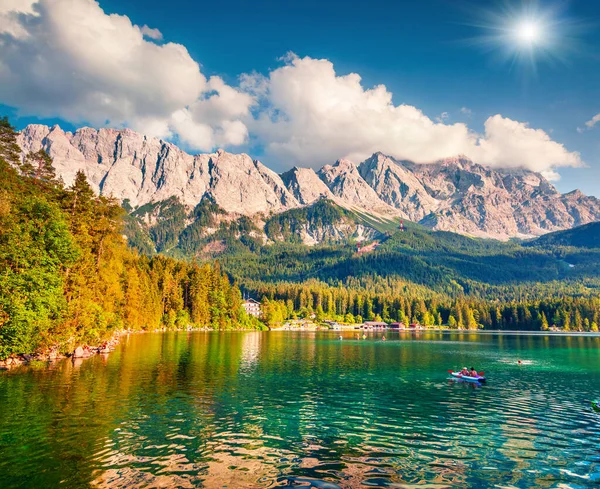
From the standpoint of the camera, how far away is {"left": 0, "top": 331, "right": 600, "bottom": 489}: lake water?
20203mm

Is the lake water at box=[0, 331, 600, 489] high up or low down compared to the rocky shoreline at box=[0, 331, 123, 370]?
down

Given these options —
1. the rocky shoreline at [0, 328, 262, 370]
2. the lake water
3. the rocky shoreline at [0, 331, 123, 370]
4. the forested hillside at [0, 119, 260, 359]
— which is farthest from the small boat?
the rocky shoreline at [0, 331, 123, 370]

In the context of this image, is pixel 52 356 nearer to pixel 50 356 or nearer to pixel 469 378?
pixel 50 356

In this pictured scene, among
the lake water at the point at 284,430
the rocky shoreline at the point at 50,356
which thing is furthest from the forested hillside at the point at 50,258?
the lake water at the point at 284,430

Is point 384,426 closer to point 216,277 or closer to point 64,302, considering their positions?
point 64,302

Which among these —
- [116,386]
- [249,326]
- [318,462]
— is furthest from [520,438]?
[249,326]

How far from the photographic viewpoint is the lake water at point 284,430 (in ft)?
66.3

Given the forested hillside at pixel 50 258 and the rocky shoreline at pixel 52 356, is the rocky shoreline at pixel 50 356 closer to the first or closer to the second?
the rocky shoreline at pixel 52 356

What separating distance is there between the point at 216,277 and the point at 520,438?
524 feet

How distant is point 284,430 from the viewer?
2875 cm

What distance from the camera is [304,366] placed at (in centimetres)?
6650

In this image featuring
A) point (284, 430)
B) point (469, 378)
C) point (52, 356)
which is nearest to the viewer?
point (284, 430)

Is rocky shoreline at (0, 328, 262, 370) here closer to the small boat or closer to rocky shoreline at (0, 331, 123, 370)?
rocky shoreline at (0, 331, 123, 370)

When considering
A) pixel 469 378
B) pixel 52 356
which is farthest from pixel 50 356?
pixel 469 378
